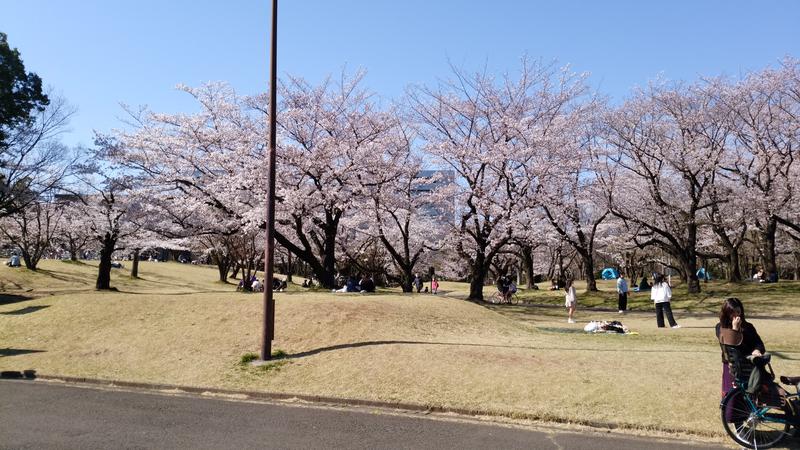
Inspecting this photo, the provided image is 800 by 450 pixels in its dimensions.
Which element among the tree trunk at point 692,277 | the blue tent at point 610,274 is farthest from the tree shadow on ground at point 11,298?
the blue tent at point 610,274

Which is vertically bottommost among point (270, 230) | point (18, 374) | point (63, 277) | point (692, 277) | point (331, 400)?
point (18, 374)

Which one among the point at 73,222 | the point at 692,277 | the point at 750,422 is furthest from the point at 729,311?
the point at 73,222

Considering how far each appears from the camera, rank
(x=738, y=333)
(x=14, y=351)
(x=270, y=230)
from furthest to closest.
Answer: (x=14, y=351) < (x=270, y=230) < (x=738, y=333)

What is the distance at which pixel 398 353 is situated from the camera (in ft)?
32.5

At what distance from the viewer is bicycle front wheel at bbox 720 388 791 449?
5.68 m

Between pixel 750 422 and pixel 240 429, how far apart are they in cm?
582

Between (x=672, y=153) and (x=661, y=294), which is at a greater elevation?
(x=672, y=153)

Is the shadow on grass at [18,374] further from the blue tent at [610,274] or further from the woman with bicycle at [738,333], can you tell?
the blue tent at [610,274]

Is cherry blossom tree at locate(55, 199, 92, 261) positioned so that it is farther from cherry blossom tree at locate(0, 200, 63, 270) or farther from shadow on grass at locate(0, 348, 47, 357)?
shadow on grass at locate(0, 348, 47, 357)

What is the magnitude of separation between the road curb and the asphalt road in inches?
10.5

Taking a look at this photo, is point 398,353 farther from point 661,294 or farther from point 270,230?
point 661,294

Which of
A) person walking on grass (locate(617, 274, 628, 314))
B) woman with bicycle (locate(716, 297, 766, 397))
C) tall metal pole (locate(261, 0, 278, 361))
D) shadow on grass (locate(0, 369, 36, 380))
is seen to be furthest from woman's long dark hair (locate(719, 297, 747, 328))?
person walking on grass (locate(617, 274, 628, 314))

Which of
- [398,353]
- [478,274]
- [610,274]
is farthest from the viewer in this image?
[610,274]

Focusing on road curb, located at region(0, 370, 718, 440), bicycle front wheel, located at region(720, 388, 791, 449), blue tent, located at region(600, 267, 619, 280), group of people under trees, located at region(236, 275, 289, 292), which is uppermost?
blue tent, located at region(600, 267, 619, 280)
